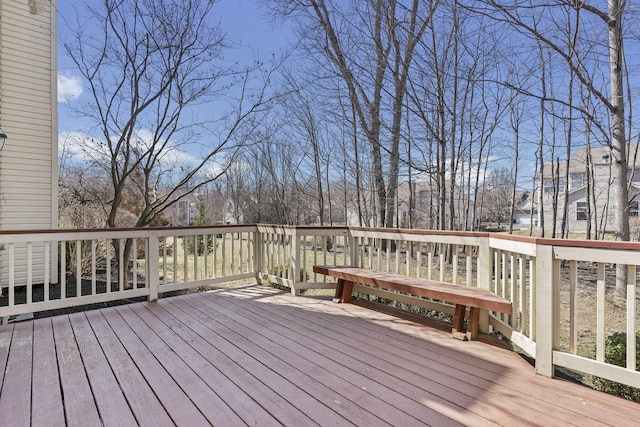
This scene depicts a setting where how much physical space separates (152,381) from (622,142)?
16.1ft

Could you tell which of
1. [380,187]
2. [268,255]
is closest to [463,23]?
[380,187]

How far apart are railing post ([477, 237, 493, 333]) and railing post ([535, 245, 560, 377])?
74 cm

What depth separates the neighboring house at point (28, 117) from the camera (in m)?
5.32

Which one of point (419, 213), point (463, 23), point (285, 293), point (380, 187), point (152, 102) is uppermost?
point (463, 23)

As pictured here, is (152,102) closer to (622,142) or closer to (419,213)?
(419,213)

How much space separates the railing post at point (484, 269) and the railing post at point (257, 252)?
10.1 feet

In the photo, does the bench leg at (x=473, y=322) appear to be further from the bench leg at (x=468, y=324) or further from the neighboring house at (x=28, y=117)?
the neighboring house at (x=28, y=117)

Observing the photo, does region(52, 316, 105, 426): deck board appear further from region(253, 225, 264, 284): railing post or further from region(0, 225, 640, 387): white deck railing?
region(253, 225, 264, 284): railing post

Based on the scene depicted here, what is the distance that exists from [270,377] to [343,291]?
2020mm

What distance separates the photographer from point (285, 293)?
4535mm

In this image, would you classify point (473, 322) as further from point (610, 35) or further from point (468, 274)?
point (610, 35)

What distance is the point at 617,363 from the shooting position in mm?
2307

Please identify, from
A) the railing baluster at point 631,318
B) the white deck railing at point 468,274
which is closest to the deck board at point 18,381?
the white deck railing at point 468,274

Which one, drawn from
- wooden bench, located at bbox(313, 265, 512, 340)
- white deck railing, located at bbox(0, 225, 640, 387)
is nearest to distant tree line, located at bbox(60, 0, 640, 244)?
white deck railing, located at bbox(0, 225, 640, 387)
